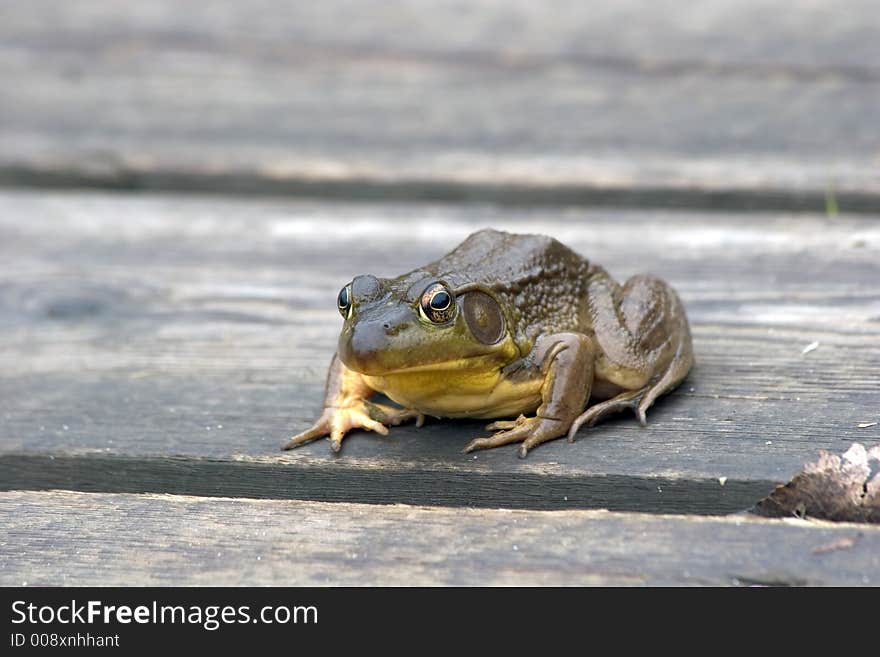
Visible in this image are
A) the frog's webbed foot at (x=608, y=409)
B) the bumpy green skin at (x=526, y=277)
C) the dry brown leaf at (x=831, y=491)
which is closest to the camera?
the dry brown leaf at (x=831, y=491)

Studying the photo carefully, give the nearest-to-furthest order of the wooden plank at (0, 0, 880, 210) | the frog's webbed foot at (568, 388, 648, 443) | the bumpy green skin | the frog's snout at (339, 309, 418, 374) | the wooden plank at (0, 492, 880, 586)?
1. the wooden plank at (0, 492, 880, 586)
2. the frog's snout at (339, 309, 418, 374)
3. the frog's webbed foot at (568, 388, 648, 443)
4. the bumpy green skin
5. the wooden plank at (0, 0, 880, 210)

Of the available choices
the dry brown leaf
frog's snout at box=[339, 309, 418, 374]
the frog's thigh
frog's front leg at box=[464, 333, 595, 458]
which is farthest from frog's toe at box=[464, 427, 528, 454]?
the dry brown leaf

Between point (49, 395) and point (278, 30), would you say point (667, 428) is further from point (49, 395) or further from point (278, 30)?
point (278, 30)

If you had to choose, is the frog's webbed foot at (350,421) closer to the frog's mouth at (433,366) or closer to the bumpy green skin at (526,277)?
the frog's mouth at (433,366)

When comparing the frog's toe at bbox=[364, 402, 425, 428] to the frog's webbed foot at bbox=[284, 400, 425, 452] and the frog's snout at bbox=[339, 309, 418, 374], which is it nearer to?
the frog's webbed foot at bbox=[284, 400, 425, 452]

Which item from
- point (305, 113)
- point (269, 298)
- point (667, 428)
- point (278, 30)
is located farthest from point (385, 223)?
point (278, 30)

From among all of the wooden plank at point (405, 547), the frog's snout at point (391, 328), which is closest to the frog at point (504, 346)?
the frog's snout at point (391, 328)
